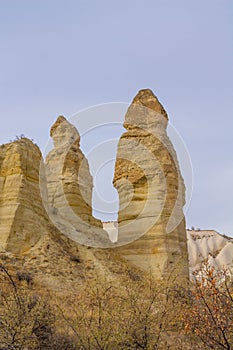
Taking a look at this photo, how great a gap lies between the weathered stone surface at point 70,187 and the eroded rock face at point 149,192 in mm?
2027

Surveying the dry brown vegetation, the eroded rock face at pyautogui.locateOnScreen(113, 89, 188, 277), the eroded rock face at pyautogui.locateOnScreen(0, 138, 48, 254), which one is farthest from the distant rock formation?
the dry brown vegetation

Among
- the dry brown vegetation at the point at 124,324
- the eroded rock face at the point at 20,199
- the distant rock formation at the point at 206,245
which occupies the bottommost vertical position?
the dry brown vegetation at the point at 124,324

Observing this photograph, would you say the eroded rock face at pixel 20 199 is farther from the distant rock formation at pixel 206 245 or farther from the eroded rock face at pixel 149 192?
the distant rock formation at pixel 206 245

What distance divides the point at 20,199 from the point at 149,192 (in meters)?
7.27

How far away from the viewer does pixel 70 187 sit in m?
25.7

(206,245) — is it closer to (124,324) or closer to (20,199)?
(20,199)

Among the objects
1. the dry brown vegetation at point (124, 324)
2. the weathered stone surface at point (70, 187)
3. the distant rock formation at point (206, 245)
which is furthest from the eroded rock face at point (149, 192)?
the distant rock formation at point (206, 245)

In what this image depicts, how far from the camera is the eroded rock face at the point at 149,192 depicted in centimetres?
2173

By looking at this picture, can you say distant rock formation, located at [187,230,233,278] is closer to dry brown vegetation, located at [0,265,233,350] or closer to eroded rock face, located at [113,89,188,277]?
eroded rock face, located at [113,89,188,277]

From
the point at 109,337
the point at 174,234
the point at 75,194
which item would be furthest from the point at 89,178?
the point at 109,337

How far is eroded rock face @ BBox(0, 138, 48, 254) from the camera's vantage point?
59.3ft

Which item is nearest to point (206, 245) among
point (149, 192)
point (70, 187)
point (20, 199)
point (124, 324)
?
point (70, 187)

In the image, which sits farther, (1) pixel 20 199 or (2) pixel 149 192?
(2) pixel 149 192

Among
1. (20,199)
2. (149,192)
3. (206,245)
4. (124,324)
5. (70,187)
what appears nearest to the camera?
(124,324)
